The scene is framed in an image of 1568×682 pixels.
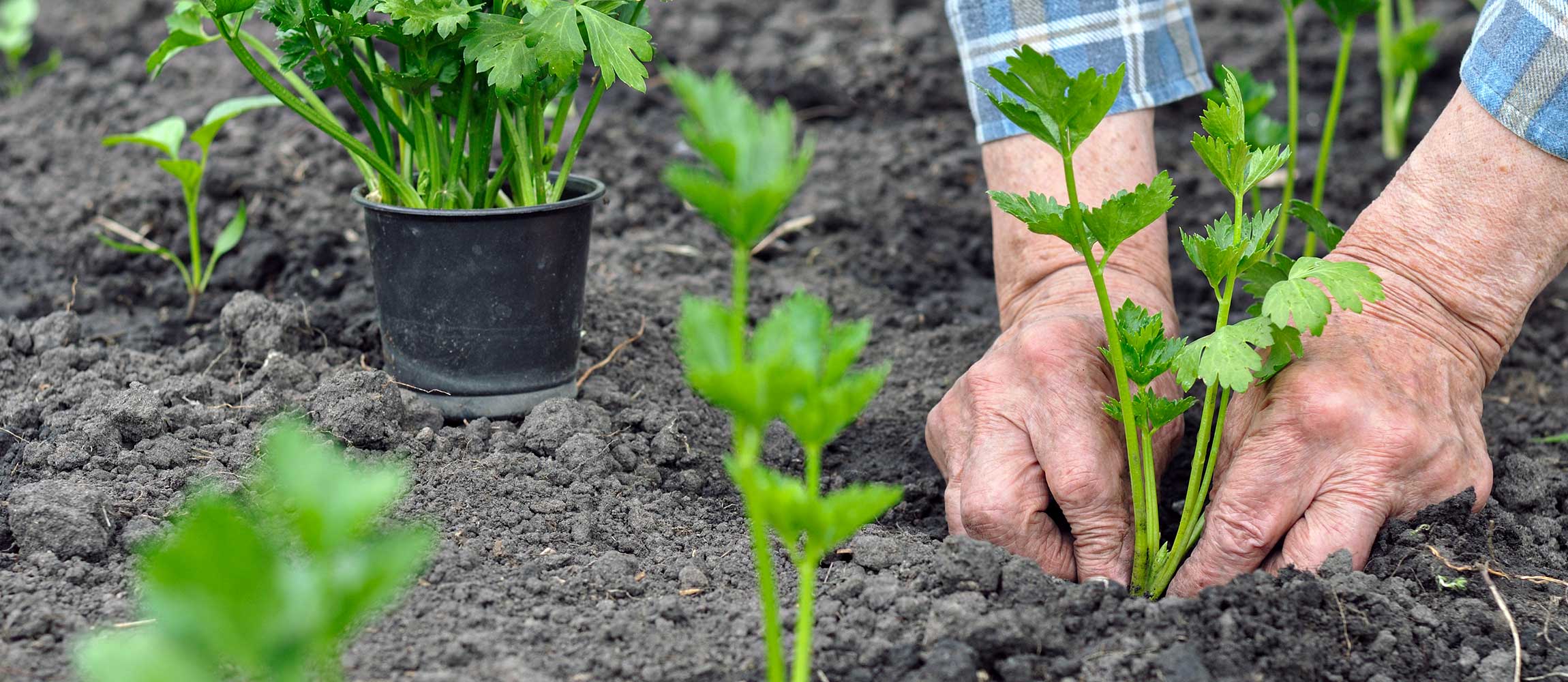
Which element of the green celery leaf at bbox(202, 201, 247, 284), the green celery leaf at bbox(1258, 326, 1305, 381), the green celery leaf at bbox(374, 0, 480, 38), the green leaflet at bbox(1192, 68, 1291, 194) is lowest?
the green celery leaf at bbox(202, 201, 247, 284)

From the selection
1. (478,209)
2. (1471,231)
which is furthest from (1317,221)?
(478,209)

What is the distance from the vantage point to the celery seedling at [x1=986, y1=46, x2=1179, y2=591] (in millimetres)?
1337

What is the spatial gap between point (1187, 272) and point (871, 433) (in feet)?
3.91

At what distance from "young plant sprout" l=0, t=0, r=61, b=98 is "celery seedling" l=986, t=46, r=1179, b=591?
11.6ft

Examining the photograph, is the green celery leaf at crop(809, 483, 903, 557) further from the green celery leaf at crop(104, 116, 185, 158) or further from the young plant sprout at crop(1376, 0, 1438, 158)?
the young plant sprout at crop(1376, 0, 1438, 158)

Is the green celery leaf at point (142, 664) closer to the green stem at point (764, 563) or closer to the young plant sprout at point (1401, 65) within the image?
the green stem at point (764, 563)

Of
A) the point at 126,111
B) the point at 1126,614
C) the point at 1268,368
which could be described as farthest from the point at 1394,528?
the point at 126,111

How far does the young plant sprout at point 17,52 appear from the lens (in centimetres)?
384

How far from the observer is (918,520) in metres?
1.97

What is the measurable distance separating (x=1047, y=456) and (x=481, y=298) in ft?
2.96

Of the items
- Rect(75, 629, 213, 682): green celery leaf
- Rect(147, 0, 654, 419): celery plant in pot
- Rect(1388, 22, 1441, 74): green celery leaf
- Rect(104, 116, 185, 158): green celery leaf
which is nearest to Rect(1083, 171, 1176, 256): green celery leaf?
Rect(147, 0, 654, 419): celery plant in pot

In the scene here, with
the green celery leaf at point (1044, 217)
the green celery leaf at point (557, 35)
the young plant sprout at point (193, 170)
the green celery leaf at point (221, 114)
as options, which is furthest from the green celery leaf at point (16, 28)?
the green celery leaf at point (1044, 217)

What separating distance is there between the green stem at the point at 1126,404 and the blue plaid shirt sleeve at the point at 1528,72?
59cm

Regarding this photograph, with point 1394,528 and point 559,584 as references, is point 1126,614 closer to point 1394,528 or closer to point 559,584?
point 1394,528
